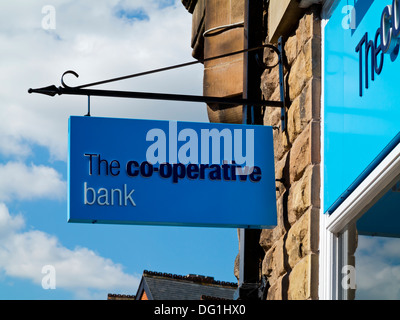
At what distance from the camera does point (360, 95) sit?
208 inches

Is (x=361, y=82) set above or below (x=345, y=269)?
above

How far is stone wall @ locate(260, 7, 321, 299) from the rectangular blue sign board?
22 centimetres

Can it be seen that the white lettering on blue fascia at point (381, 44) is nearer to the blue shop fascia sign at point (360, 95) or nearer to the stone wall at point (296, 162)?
the blue shop fascia sign at point (360, 95)

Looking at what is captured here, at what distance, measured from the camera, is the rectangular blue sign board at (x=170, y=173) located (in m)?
6.32

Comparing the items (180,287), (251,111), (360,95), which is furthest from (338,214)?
(180,287)

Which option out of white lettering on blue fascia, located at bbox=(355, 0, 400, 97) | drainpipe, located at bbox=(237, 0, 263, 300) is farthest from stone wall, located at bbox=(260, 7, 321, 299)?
white lettering on blue fascia, located at bbox=(355, 0, 400, 97)

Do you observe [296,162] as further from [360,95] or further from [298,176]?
[360,95]

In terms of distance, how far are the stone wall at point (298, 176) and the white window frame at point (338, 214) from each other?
0.06 metres

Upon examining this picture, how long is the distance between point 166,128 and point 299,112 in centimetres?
103

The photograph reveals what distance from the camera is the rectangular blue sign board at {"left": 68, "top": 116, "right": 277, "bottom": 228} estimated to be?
6316mm
